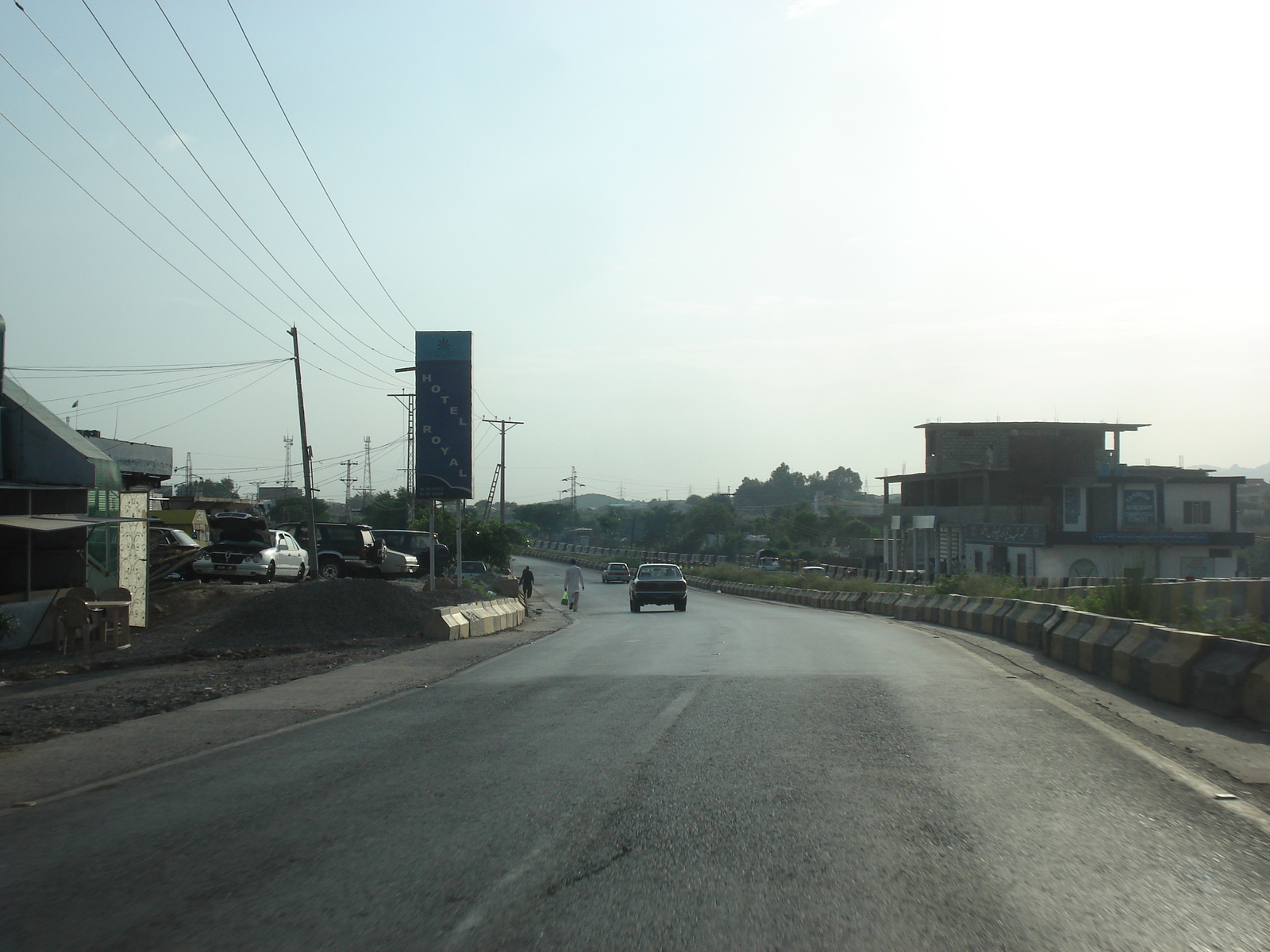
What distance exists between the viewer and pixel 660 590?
35.5 m

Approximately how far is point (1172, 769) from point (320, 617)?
17.4 m

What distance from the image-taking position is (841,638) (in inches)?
770

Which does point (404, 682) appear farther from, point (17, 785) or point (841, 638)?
point (841, 638)

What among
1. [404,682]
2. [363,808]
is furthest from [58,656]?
[363,808]

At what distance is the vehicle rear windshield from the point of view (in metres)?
35.9

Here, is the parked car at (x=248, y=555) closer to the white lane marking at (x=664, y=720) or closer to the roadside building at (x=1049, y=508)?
the white lane marking at (x=664, y=720)

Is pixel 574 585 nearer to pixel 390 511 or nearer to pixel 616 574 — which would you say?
pixel 616 574

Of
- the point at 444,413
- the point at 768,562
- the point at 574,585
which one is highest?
the point at 444,413

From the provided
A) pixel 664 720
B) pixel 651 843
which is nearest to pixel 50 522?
pixel 664 720

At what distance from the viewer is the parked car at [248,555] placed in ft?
96.2

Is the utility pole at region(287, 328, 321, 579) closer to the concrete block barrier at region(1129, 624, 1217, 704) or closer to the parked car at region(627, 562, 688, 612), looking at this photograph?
the parked car at region(627, 562, 688, 612)

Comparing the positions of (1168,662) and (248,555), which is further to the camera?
(248,555)

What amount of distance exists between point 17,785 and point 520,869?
4.67 metres

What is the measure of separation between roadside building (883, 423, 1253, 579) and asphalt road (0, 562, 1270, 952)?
44.9 metres
